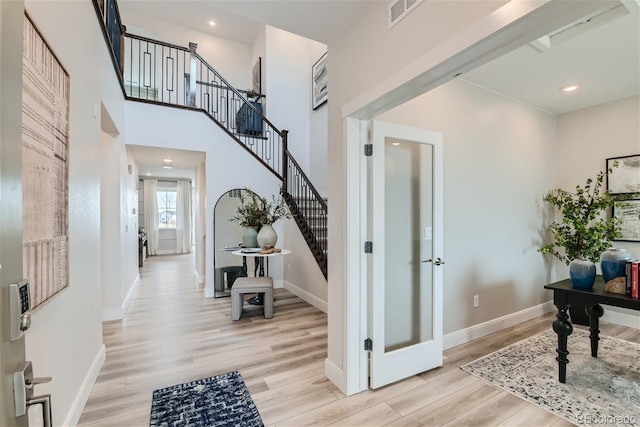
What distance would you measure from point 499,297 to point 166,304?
176 inches

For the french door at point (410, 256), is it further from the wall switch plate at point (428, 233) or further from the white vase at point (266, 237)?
the white vase at point (266, 237)

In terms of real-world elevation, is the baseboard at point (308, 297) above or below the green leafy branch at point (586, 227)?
below

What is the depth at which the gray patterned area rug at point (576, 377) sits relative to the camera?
1.99 m

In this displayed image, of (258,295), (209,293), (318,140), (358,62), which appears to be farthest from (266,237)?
(358,62)

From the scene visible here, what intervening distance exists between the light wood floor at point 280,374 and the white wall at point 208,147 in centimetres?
150

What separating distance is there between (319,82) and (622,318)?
5.69 meters

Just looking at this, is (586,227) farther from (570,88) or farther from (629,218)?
(570,88)

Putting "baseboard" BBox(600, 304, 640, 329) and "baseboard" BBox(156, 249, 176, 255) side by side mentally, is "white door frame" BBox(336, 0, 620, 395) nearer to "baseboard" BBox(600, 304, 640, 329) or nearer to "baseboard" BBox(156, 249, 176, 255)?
"baseboard" BBox(600, 304, 640, 329)

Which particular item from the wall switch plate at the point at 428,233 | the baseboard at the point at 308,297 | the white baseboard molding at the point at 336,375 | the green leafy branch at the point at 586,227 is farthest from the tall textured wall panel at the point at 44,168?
the green leafy branch at the point at 586,227

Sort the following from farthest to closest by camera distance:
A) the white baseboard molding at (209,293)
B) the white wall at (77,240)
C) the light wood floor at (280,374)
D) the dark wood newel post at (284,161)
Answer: the dark wood newel post at (284,161) → the white baseboard molding at (209,293) → the light wood floor at (280,374) → the white wall at (77,240)

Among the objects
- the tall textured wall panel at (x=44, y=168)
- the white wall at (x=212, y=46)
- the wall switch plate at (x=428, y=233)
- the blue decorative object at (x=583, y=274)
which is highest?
the white wall at (x=212, y=46)

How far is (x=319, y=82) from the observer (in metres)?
5.64

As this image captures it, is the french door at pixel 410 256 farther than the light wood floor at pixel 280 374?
Yes

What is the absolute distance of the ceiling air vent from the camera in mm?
1558
